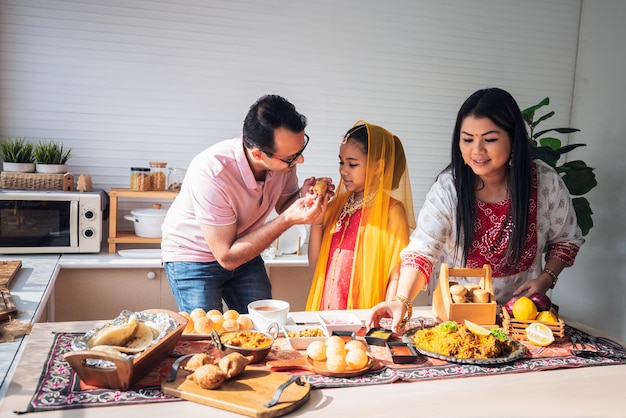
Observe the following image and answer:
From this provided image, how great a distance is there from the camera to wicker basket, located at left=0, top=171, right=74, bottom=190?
3.31 meters

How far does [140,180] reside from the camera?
3613 millimetres

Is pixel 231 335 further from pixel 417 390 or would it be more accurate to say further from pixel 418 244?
pixel 418 244

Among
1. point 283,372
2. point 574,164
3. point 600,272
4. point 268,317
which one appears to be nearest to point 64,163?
point 268,317

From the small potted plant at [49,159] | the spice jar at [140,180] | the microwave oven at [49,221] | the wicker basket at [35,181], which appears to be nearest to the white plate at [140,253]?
the microwave oven at [49,221]

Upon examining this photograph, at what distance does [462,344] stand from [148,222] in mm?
2416

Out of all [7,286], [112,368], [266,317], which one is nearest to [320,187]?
[266,317]

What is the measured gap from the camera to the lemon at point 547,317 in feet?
6.42

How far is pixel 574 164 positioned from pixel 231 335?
311 centimetres

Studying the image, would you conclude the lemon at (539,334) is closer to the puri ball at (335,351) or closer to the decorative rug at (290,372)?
the decorative rug at (290,372)

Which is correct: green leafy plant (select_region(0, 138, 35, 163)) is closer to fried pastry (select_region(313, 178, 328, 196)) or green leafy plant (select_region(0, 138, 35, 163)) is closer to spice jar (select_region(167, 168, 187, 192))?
spice jar (select_region(167, 168, 187, 192))

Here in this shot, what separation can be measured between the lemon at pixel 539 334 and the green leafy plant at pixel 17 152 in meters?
2.98

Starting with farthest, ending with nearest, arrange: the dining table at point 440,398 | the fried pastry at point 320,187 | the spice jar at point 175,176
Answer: the spice jar at point 175,176
the fried pastry at point 320,187
the dining table at point 440,398

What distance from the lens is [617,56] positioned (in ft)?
13.9

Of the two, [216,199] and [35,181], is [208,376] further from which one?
[35,181]
